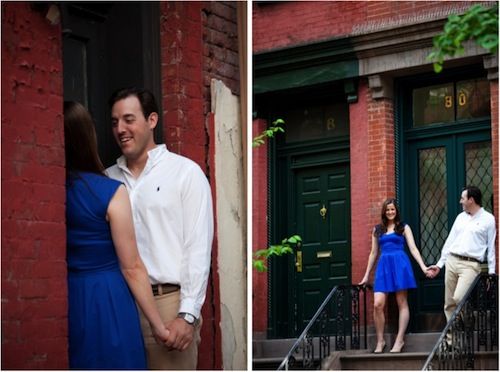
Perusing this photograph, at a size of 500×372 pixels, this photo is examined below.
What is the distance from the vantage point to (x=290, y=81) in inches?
619

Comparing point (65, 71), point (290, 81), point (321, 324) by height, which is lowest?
point (321, 324)

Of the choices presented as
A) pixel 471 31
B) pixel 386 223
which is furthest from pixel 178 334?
pixel 386 223

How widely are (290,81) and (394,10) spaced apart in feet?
5.72

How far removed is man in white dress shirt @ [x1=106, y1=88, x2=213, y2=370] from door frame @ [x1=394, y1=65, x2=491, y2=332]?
25.7 ft

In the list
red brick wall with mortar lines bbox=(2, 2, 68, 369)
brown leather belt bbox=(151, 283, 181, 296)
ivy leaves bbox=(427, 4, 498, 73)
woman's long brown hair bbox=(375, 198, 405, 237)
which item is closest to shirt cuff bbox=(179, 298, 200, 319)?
brown leather belt bbox=(151, 283, 181, 296)

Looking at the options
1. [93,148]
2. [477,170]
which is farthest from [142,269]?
[477,170]

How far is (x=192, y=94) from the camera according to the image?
789cm

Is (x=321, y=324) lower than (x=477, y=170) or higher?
lower

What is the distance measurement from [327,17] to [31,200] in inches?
386

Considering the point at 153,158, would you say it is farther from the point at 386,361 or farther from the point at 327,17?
the point at 327,17

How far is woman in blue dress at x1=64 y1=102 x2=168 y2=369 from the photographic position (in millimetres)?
6332

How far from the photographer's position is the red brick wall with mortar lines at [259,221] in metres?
15.7

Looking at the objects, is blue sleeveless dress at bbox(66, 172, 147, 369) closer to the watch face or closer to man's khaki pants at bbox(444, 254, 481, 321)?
the watch face

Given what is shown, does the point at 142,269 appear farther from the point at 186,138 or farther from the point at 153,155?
the point at 186,138
